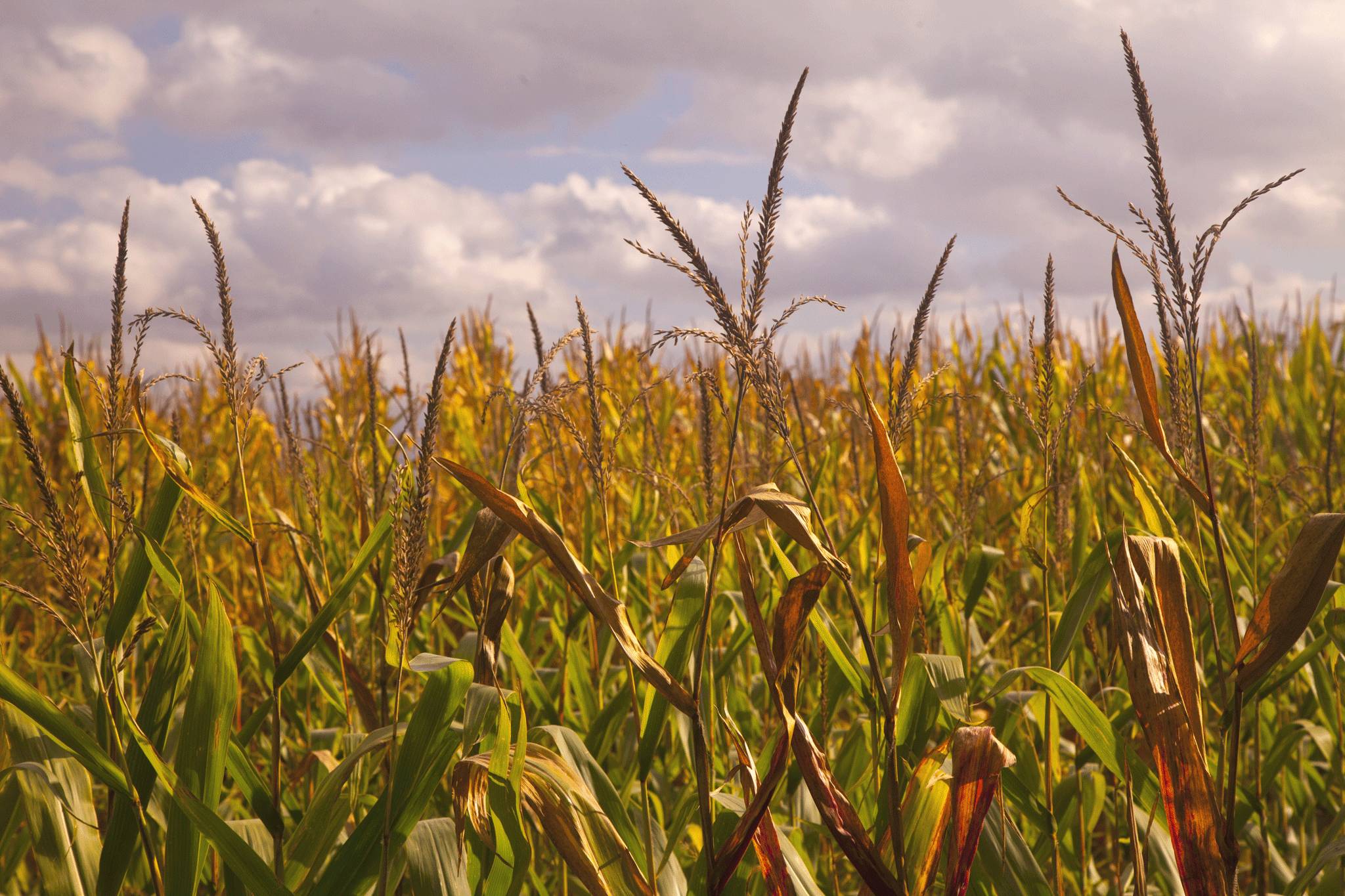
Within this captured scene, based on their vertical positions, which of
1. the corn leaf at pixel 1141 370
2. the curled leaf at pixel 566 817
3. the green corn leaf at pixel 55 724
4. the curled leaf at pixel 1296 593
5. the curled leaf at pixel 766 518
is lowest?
the curled leaf at pixel 566 817

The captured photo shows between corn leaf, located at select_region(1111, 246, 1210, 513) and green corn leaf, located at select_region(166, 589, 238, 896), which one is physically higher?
corn leaf, located at select_region(1111, 246, 1210, 513)

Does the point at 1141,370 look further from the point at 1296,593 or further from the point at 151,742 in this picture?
the point at 151,742

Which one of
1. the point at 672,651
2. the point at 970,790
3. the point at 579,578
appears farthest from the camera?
the point at 672,651

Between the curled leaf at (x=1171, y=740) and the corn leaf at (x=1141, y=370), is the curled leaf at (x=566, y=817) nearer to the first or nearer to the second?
the curled leaf at (x=1171, y=740)

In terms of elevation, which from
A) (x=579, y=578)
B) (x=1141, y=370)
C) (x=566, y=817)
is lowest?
(x=566, y=817)

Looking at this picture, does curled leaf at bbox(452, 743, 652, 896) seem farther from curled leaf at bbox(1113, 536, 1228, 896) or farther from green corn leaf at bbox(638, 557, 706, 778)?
curled leaf at bbox(1113, 536, 1228, 896)

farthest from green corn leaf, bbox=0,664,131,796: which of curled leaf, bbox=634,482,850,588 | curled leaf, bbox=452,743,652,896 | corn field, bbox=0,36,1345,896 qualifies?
curled leaf, bbox=634,482,850,588

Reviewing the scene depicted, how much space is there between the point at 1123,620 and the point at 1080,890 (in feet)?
2.31

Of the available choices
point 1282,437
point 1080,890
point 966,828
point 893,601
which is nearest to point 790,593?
point 893,601

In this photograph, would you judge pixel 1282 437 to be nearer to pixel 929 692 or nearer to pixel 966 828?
pixel 929 692

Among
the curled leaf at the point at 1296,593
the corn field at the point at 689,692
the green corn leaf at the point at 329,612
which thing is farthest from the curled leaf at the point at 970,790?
the green corn leaf at the point at 329,612

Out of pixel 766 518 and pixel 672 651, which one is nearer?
pixel 766 518

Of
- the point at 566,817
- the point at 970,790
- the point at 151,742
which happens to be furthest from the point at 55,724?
the point at 970,790

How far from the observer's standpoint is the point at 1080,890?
4.47ft
